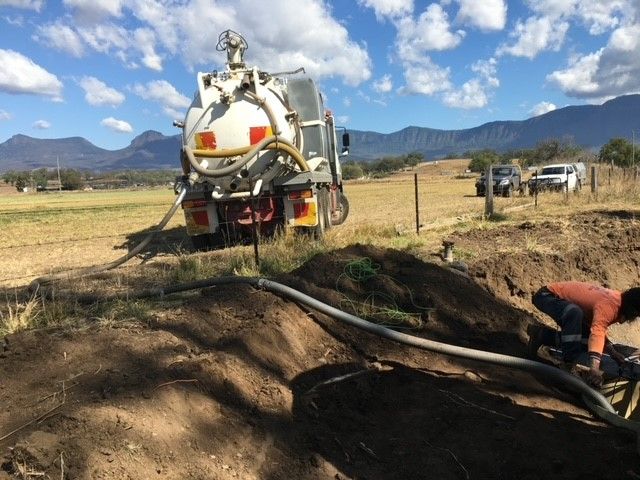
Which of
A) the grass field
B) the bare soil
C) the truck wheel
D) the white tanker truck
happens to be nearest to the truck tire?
the white tanker truck

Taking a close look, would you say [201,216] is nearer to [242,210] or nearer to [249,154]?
[242,210]

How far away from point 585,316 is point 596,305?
275 mm

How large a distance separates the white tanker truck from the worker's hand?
5.96 metres

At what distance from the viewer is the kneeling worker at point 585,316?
4426mm

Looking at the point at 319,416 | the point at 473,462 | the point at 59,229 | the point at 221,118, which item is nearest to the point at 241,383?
the point at 319,416

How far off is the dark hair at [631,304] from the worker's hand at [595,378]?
20.1 inches

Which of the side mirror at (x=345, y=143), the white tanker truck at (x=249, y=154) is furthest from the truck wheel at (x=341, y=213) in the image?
the white tanker truck at (x=249, y=154)

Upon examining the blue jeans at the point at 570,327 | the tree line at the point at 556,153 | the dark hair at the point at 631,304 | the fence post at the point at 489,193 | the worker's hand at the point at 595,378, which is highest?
the tree line at the point at 556,153

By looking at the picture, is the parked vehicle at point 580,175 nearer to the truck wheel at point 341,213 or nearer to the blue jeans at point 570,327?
the truck wheel at point 341,213

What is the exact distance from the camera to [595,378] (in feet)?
14.7

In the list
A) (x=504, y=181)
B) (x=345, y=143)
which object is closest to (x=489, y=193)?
(x=345, y=143)

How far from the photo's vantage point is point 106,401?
10.9ft

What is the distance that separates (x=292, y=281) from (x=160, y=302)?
1.40m

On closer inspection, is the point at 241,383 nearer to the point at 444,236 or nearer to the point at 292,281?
the point at 292,281
